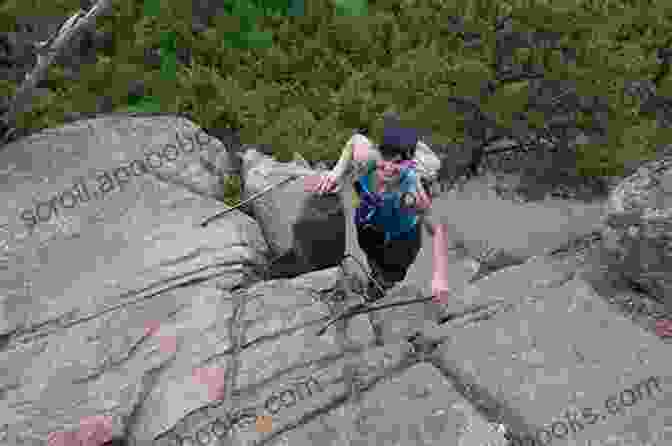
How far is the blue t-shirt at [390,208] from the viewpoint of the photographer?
12.9 ft

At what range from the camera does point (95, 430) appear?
3473 mm

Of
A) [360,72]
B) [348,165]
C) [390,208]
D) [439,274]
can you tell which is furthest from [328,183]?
[360,72]

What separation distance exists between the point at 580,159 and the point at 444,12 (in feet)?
11.5

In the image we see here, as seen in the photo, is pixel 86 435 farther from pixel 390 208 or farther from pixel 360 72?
pixel 360 72

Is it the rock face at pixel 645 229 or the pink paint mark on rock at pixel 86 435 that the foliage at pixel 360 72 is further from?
the pink paint mark on rock at pixel 86 435

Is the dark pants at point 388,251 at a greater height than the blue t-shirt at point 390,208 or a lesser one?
lesser

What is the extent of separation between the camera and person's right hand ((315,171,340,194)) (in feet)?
14.4

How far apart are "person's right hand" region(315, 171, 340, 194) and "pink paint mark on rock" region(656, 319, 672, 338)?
2.79 m

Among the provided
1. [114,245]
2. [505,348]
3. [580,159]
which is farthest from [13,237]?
[580,159]

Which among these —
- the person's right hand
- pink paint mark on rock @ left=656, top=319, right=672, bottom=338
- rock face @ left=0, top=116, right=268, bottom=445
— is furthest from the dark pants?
pink paint mark on rock @ left=656, top=319, right=672, bottom=338

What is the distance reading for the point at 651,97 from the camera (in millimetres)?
8609

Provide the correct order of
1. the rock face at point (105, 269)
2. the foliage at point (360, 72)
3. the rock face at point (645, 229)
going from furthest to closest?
the foliage at point (360, 72), the rock face at point (645, 229), the rock face at point (105, 269)

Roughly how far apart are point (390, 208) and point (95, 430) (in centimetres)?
256

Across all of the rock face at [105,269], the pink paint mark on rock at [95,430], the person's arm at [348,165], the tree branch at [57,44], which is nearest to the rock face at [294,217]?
the person's arm at [348,165]
